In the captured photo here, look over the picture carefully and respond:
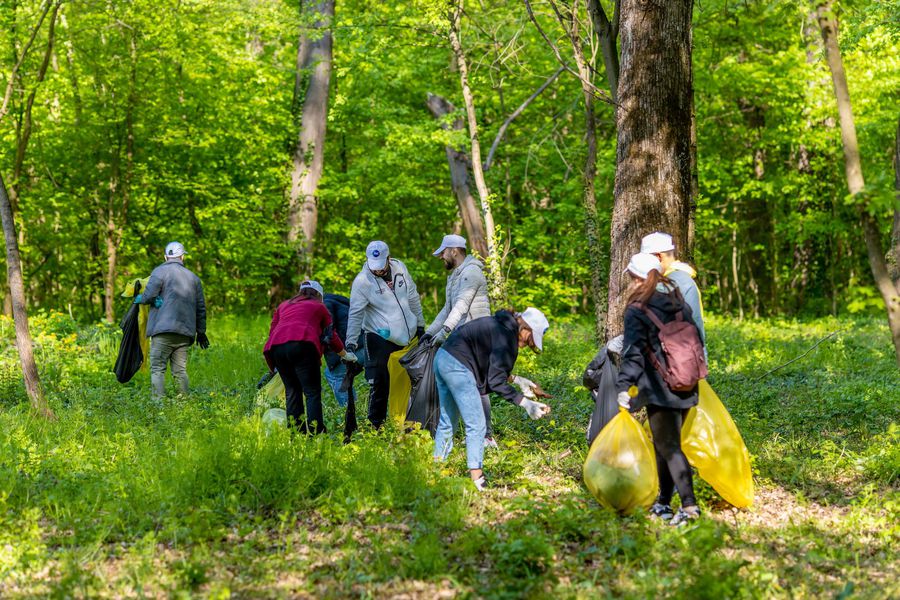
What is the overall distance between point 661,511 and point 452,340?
74.0 inches

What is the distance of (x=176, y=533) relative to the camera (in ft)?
17.4

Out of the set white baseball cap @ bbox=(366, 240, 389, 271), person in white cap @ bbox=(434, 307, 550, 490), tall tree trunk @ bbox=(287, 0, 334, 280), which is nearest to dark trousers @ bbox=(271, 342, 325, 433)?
white baseball cap @ bbox=(366, 240, 389, 271)

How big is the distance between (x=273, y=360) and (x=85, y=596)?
Result: 351cm

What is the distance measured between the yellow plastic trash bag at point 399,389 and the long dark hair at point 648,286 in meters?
3.13

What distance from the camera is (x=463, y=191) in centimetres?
1730

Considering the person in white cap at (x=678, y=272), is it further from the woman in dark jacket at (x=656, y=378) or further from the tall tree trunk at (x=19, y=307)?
the tall tree trunk at (x=19, y=307)

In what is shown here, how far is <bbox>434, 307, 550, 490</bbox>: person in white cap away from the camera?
20.3 ft

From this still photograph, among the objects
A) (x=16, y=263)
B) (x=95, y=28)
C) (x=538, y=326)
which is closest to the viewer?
(x=538, y=326)

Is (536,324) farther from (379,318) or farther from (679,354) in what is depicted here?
(379,318)

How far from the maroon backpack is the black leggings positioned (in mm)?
235

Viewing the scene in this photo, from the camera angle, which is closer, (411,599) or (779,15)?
(411,599)

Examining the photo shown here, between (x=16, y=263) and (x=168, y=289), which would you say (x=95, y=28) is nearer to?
(x=168, y=289)

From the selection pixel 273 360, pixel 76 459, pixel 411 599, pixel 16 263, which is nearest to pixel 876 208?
pixel 411 599

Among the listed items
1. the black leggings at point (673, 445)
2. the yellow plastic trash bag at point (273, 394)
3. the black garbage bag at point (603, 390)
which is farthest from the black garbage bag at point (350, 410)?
the black leggings at point (673, 445)
